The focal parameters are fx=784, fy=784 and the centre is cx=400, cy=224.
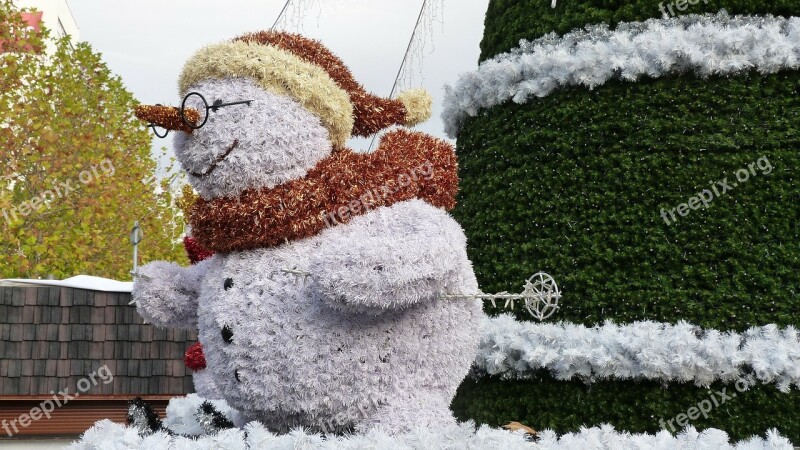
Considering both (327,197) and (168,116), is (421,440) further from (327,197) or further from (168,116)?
(168,116)

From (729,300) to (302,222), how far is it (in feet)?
6.88

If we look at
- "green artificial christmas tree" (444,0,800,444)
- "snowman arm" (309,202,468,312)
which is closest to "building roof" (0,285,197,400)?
"green artificial christmas tree" (444,0,800,444)

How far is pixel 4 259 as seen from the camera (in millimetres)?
9375

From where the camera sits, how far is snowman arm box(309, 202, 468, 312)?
2518 millimetres

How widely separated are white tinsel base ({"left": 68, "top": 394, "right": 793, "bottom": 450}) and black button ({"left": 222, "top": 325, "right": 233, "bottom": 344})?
323 mm

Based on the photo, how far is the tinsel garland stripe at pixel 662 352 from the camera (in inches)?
137

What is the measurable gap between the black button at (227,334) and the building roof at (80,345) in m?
3.71

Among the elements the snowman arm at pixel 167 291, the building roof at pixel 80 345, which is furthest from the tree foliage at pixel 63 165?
the snowman arm at pixel 167 291

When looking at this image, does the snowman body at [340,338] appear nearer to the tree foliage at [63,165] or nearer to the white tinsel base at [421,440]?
the white tinsel base at [421,440]

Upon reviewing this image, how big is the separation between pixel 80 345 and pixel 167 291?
3358 mm

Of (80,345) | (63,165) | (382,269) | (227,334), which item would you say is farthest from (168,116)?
(63,165)

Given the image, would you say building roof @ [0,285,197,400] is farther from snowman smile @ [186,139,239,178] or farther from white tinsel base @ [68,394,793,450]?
snowman smile @ [186,139,239,178]

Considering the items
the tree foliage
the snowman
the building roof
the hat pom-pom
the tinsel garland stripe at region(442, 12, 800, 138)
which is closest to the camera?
the snowman

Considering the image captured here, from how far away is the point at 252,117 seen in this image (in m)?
2.83
